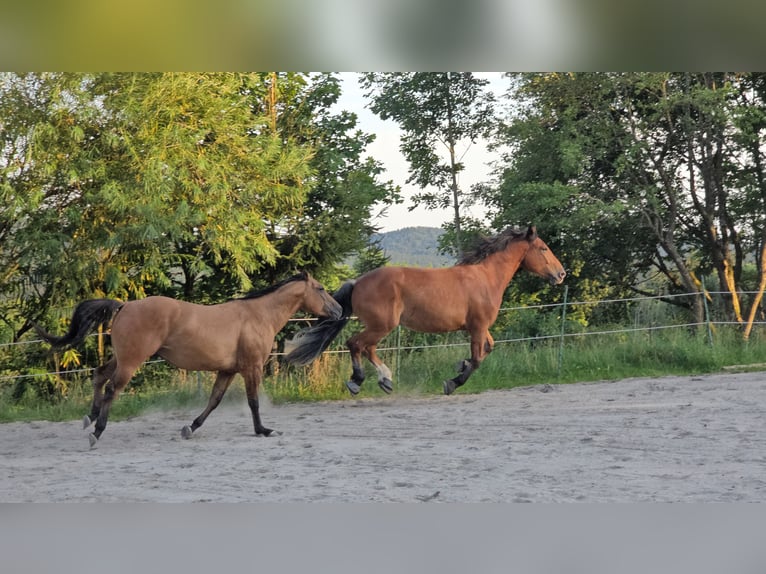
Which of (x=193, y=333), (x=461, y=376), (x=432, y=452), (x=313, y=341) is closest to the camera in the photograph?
(x=432, y=452)

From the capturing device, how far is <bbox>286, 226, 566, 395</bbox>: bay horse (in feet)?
31.2

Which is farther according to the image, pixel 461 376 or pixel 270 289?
pixel 461 376

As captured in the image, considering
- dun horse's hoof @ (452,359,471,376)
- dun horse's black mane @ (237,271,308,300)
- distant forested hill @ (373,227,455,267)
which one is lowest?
dun horse's hoof @ (452,359,471,376)

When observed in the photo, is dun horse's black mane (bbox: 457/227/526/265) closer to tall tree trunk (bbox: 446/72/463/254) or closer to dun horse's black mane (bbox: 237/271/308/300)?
dun horse's black mane (bbox: 237/271/308/300)

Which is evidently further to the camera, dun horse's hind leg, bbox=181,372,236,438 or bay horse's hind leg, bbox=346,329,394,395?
bay horse's hind leg, bbox=346,329,394,395

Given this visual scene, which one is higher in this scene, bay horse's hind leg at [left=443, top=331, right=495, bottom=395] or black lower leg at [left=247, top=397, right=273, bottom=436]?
bay horse's hind leg at [left=443, top=331, right=495, bottom=395]

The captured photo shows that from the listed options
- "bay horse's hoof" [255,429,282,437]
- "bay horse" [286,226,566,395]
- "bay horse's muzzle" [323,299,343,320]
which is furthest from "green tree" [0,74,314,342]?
"bay horse's hoof" [255,429,282,437]

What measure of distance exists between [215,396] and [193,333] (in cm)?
54

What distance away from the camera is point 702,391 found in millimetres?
9430

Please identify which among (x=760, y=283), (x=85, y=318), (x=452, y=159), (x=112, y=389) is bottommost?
(x=112, y=389)

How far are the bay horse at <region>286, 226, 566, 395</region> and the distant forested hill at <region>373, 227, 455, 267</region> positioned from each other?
4.08 metres

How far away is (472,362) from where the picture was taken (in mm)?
9602

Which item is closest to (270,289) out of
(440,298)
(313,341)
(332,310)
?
(332,310)

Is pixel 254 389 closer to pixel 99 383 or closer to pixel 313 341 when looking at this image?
pixel 99 383
